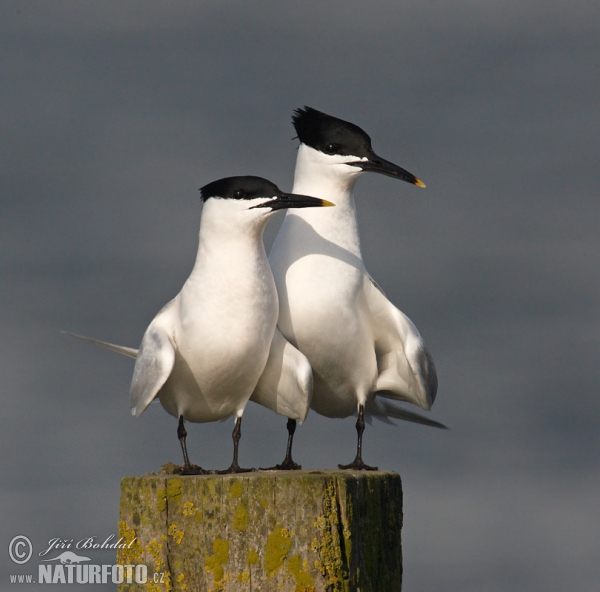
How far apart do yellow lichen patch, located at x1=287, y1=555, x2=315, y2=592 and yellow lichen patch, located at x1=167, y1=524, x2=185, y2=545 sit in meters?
0.63

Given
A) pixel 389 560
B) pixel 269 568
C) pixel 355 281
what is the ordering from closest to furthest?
pixel 269 568 → pixel 389 560 → pixel 355 281

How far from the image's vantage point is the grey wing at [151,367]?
714 cm

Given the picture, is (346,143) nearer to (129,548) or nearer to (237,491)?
(237,491)

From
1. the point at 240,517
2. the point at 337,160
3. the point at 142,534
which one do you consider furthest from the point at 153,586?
the point at 337,160

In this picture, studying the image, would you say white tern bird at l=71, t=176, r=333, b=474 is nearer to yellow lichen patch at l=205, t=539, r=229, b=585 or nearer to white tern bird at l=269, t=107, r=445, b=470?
white tern bird at l=269, t=107, r=445, b=470

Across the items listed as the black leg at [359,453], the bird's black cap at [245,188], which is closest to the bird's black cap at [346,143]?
the bird's black cap at [245,188]

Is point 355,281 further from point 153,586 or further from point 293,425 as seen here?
point 153,586

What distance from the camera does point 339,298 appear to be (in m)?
7.66

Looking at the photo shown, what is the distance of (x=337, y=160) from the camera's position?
8.16m

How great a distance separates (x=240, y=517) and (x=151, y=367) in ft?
5.99

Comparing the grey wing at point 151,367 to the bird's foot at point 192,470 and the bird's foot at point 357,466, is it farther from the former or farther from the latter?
the bird's foot at point 357,466

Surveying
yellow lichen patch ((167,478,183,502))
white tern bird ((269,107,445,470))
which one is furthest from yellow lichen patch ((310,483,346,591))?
white tern bird ((269,107,445,470))

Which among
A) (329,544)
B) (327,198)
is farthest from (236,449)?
(327,198)

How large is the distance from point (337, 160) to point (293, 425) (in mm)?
2095
